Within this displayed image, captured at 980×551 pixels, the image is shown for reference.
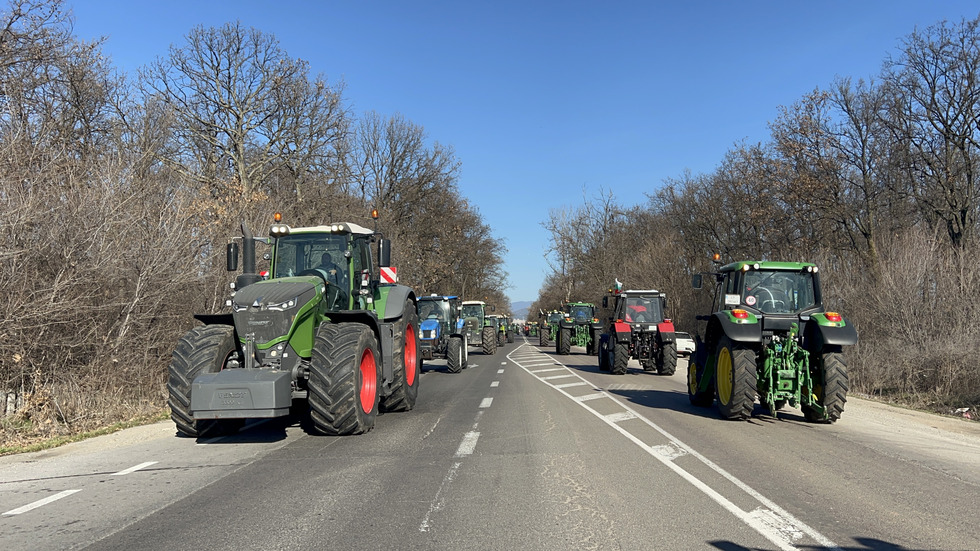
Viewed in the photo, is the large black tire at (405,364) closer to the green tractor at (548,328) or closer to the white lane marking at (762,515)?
the white lane marking at (762,515)

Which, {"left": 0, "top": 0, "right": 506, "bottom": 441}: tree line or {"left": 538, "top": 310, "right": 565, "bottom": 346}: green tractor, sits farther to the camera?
{"left": 538, "top": 310, "right": 565, "bottom": 346}: green tractor

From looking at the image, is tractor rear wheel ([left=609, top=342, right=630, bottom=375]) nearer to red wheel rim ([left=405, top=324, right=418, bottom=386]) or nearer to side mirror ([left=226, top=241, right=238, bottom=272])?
red wheel rim ([left=405, top=324, right=418, bottom=386])

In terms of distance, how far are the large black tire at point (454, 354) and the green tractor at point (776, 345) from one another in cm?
1002

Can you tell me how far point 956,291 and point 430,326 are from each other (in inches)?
564

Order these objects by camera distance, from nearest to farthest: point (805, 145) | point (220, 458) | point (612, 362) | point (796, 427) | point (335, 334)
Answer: point (220, 458) → point (335, 334) → point (796, 427) → point (612, 362) → point (805, 145)

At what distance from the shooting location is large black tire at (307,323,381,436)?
8328 millimetres

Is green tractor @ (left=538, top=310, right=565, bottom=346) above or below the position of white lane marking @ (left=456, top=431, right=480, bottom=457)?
above

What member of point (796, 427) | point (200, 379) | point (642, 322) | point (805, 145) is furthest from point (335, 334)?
point (805, 145)

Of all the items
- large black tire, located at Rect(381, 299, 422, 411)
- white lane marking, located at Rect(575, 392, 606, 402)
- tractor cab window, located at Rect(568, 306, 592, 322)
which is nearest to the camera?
large black tire, located at Rect(381, 299, 422, 411)

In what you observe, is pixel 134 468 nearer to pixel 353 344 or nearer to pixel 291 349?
pixel 291 349

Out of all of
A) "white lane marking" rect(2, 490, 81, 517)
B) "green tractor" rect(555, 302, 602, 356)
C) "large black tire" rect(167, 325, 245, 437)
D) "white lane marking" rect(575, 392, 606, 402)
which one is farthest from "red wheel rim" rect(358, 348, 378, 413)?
"green tractor" rect(555, 302, 602, 356)

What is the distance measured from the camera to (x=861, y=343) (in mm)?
18266

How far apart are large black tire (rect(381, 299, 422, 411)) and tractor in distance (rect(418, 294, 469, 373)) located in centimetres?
733

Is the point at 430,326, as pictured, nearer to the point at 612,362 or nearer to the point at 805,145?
the point at 612,362
